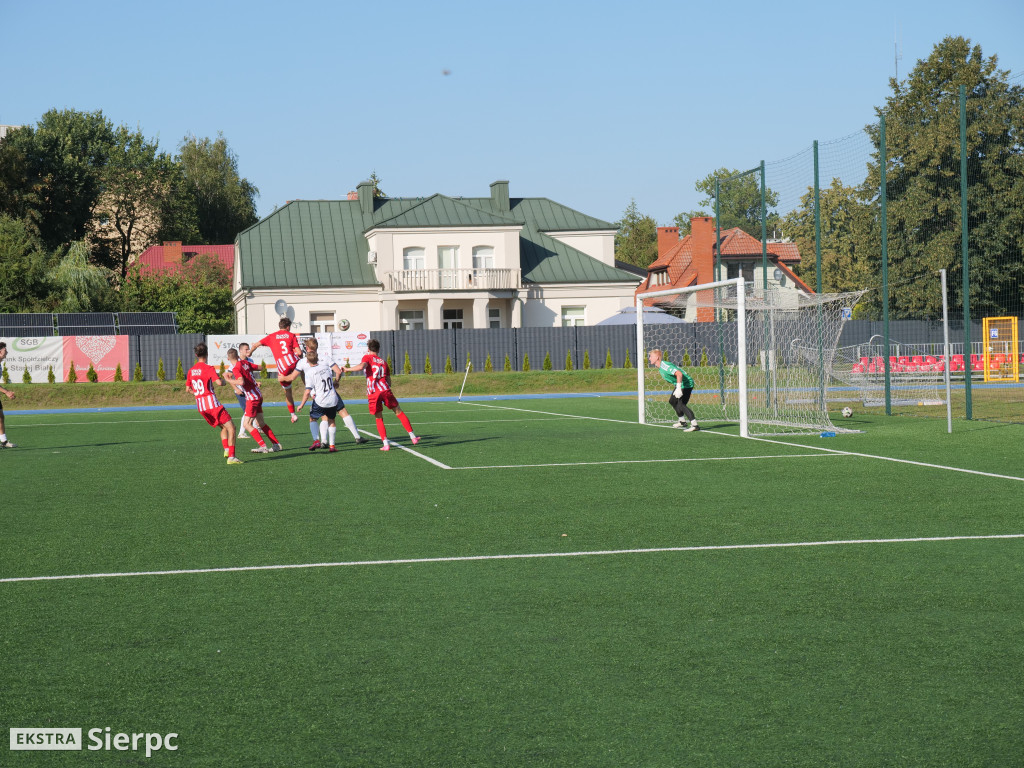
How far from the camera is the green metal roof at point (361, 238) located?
165ft

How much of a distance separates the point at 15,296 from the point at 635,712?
159 ft

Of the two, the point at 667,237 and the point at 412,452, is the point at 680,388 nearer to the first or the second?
A: the point at 412,452

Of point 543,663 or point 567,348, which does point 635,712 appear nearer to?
point 543,663

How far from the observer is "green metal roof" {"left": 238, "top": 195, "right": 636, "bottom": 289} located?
5025 centimetres

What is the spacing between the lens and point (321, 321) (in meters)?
50.4

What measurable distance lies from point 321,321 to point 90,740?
4725 centimetres

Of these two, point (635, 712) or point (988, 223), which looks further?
point (988, 223)

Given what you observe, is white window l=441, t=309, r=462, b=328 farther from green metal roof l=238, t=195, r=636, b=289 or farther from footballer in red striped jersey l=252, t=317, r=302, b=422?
footballer in red striped jersey l=252, t=317, r=302, b=422

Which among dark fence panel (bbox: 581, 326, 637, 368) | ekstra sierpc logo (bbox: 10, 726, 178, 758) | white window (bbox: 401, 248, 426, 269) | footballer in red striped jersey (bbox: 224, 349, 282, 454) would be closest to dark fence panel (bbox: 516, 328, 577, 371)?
dark fence panel (bbox: 581, 326, 637, 368)

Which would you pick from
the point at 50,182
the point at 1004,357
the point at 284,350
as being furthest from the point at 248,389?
the point at 50,182

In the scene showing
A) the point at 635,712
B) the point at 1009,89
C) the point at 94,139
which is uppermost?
the point at 94,139

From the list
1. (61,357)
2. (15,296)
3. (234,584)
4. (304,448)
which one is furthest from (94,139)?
(234,584)

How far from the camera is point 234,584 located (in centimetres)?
667

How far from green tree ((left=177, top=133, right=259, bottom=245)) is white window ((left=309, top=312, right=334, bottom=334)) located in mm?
29306
